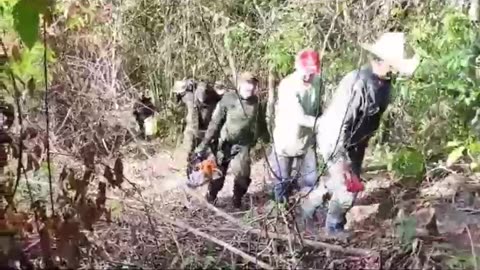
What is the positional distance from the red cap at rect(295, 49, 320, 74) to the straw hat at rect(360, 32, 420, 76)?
0.05 m

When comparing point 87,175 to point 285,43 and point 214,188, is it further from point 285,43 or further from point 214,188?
point 285,43

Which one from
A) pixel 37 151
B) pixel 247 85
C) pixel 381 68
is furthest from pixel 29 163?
pixel 381 68

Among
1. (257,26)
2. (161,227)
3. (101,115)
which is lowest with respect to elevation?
(161,227)

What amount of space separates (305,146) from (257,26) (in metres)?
0.15

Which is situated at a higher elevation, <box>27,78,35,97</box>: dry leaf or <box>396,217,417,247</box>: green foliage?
<box>27,78,35,97</box>: dry leaf

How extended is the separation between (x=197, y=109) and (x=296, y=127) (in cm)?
11

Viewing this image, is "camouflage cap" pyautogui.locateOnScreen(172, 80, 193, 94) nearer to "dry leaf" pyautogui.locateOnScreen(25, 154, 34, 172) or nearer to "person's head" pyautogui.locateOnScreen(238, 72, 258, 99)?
"person's head" pyautogui.locateOnScreen(238, 72, 258, 99)

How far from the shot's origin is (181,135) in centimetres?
94

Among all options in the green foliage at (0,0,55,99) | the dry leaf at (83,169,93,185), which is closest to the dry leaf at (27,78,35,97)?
the green foliage at (0,0,55,99)

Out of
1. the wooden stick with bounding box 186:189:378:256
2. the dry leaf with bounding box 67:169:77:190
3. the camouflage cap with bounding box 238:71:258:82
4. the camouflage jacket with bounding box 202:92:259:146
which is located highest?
the camouflage cap with bounding box 238:71:258:82

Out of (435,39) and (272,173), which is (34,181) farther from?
(435,39)

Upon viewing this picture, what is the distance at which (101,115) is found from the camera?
928 mm

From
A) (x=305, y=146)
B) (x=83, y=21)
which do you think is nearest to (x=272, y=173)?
(x=305, y=146)

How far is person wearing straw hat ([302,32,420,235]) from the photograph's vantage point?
924 mm
